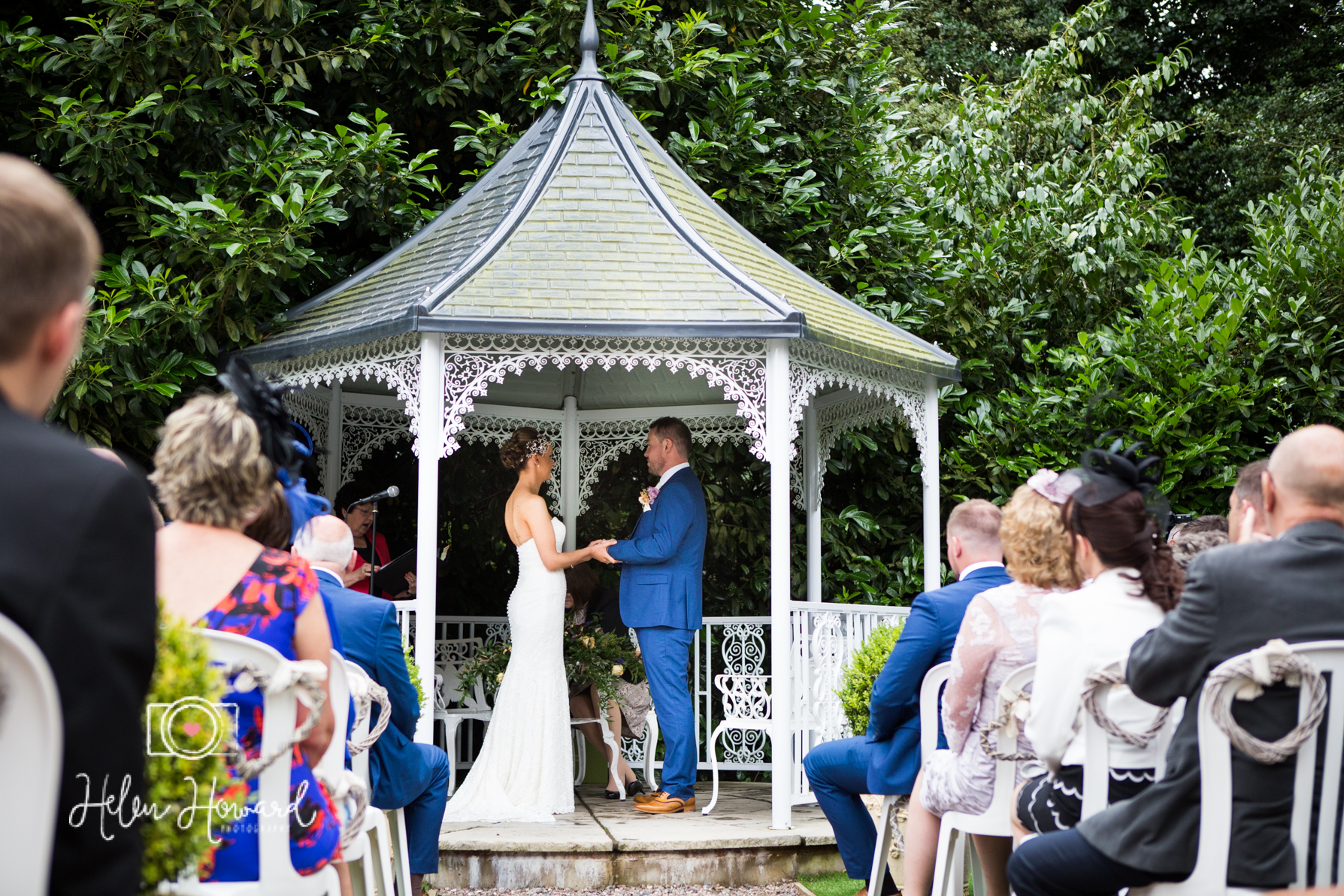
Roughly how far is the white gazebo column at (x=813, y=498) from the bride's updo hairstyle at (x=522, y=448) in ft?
7.62

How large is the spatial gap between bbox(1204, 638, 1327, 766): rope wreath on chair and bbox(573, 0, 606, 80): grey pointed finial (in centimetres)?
703

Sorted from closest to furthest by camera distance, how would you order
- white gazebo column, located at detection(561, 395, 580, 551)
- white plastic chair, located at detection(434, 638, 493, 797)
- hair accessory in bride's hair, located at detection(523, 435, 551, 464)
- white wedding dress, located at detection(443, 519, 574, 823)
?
white wedding dress, located at detection(443, 519, 574, 823)
hair accessory in bride's hair, located at detection(523, 435, 551, 464)
white plastic chair, located at detection(434, 638, 493, 797)
white gazebo column, located at detection(561, 395, 580, 551)

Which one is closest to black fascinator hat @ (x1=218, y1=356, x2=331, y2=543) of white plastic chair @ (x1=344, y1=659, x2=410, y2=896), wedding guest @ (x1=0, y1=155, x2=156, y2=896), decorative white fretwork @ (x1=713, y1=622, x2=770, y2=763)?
white plastic chair @ (x1=344, y1=659, x2=410, y2=896)

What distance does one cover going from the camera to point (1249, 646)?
287 centimetres

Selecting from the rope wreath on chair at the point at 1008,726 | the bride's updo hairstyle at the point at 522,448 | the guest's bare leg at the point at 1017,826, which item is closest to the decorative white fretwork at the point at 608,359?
the bride's updo hairstyle at the point at 522,448

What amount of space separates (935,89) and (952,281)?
631cm

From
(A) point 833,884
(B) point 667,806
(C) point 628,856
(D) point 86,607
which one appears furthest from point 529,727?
(D) point 86,607

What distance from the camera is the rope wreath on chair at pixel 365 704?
395 cm

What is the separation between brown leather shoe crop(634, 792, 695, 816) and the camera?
7.61 m

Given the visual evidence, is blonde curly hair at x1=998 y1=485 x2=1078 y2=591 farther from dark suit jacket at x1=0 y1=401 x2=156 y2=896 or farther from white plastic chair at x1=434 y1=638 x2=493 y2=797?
white plastic chair at x1=434 y1=638 x2=493 y2=797

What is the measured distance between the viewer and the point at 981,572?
4902 millimetres

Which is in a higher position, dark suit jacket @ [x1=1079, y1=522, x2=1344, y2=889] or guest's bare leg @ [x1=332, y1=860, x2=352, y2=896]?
dark suit jacket @ [x1=1079, y1=522, x2=1344, y2=889]

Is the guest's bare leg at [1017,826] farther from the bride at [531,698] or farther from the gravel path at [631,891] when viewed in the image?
the bride at [531,698]

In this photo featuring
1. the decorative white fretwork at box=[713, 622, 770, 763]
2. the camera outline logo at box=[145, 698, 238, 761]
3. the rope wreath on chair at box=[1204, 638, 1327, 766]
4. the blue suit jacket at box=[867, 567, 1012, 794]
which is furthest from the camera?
the decorative white fretwork at box=[713, 622, 770, 763]
